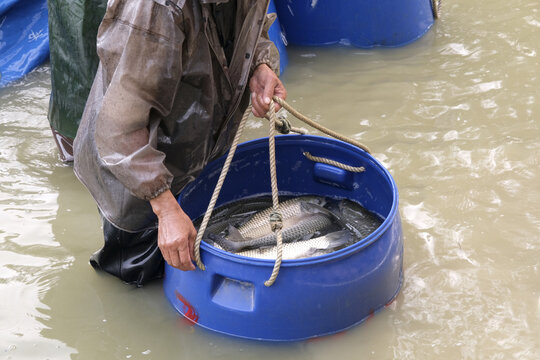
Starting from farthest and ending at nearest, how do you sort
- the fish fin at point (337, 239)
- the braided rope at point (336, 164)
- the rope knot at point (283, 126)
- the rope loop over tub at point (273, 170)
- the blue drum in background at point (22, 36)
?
the blue drum in background at point (22, 36) → the braided rope at point (336, 164) → the rope knot at point (283, 126) → the fish fin at point (337, 239) → the rope loop over tub at point (273, 170)

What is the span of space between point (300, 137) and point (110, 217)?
0.94 metres

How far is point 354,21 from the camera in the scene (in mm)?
4734

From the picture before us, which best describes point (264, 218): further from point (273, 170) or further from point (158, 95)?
point (158, 95)

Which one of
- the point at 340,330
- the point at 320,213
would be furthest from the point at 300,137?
the point at 340,330

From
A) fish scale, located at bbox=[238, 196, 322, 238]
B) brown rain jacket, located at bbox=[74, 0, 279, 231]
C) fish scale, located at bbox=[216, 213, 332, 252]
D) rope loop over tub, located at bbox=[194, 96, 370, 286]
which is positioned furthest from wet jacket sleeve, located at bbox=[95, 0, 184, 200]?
fish scale, located at bbox=[238, 196, 322, 238]

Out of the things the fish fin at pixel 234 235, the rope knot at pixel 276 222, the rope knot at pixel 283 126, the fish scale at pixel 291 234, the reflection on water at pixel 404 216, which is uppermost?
the rope knot at pixel 283 126

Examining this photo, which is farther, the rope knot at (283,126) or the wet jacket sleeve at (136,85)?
the rope knot at (283,126)

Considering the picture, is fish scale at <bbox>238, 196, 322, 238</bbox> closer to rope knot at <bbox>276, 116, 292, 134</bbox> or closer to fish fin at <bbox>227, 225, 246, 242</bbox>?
fish fin at <bbox>227, 225, 246, 242</bbox>

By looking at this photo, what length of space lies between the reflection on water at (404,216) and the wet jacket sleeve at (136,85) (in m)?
0.73

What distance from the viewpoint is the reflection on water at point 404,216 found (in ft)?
8.18

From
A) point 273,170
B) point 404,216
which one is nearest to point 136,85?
point 273,170

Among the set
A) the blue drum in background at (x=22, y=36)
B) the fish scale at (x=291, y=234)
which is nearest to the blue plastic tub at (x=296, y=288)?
the fish scale at (x=291, y=234)

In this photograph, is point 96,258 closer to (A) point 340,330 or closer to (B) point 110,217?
(B) point 110,217

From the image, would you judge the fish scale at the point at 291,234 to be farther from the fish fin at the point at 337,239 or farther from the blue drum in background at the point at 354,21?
the blue drum in background at the point at 354,21
